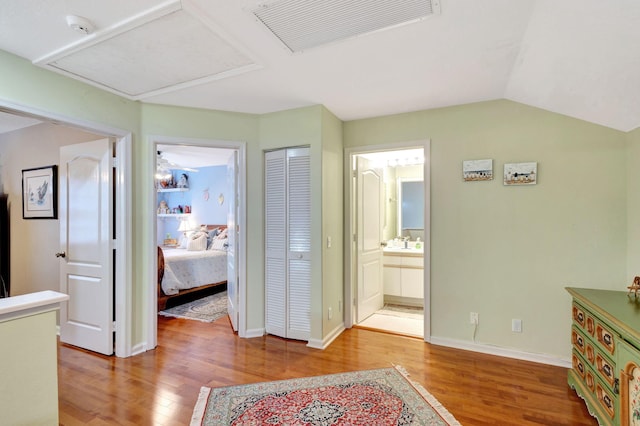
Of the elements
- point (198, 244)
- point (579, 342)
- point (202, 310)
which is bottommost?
point (202, 310)

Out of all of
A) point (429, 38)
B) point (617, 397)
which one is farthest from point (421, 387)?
point (429, 38)

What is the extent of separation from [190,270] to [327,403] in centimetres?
334

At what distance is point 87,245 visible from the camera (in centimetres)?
296

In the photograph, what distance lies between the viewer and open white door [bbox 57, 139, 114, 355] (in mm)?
2848

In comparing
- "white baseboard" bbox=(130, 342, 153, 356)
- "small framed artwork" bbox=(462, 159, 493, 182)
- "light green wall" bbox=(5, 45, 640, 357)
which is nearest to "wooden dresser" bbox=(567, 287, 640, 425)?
"light green wall" bbox=(5, 45, 640, 357)

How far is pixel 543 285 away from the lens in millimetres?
2713

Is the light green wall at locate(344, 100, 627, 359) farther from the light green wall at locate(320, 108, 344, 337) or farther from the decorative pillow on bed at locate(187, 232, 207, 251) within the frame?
the decorative pillow on bed at locate(187, 232, 207, 251)

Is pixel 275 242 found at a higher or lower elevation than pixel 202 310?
higher

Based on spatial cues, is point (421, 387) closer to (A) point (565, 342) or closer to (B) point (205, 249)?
(A) point (565, 342)

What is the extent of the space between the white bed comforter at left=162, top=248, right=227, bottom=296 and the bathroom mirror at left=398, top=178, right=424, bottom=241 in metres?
3.09

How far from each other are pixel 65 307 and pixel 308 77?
132 inches

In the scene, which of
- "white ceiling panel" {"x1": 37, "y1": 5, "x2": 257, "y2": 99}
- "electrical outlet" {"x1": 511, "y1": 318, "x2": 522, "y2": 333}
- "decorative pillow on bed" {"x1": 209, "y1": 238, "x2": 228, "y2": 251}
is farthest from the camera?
"decorative pillow on bed" {"x1": 209, "y1": 238, "x2": 228, "y2": 251}

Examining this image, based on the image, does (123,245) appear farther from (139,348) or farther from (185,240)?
(185,240)

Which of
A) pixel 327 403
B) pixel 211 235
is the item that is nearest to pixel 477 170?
pixel 327 403
